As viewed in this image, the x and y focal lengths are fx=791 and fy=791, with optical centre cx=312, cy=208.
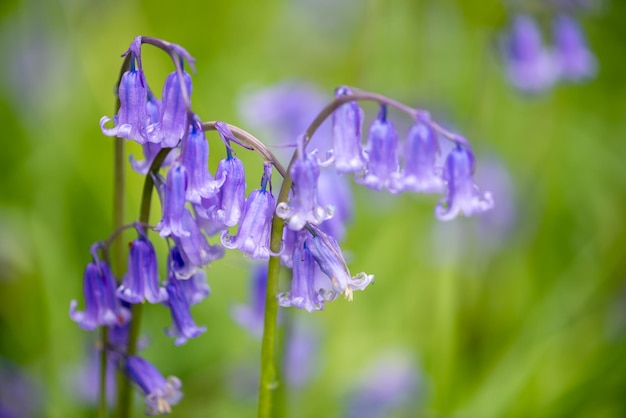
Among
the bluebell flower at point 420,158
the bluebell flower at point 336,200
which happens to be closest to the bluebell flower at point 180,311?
the bluebell flower at point 420,158

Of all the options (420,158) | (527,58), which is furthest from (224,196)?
(527,58)

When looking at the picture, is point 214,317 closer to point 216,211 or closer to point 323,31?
point 216,211

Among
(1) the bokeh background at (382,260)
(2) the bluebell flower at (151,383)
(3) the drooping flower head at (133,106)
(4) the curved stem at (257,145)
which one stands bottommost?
(1) the bokeh background at (382,260)

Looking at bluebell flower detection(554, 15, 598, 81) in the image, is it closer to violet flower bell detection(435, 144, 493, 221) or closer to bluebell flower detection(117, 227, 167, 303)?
violet flower bell detection(435, 144, 493, 221)

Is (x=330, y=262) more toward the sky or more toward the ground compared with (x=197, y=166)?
more toward the ground

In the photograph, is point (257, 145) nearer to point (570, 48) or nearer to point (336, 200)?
point (336, 200)

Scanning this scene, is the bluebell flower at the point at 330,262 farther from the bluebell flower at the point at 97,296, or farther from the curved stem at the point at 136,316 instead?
the bluebell flower at the point at 97,296
